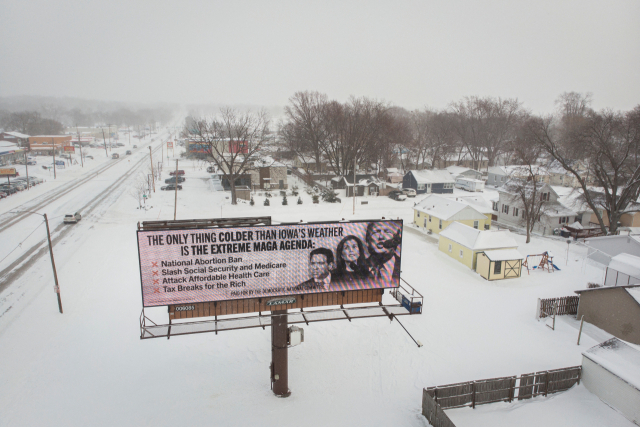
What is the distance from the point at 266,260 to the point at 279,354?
142 inches

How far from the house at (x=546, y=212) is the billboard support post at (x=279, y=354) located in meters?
28.4

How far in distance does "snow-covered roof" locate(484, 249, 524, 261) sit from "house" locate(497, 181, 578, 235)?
10972 mm

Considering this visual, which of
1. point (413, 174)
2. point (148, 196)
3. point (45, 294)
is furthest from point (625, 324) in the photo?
point (148, 196)

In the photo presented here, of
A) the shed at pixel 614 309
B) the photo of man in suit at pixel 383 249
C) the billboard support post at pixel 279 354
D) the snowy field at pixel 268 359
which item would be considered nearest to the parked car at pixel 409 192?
the snowy field at pixel 268 359

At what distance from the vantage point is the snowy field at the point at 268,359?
11.6 metres

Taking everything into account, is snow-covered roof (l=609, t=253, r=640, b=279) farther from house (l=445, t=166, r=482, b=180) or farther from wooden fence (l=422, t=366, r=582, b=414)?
house (l=445, t=166, r=482, b=180)

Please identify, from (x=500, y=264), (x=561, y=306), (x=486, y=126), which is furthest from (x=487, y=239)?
(x=486, y=126)

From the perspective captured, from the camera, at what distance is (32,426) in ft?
37.0

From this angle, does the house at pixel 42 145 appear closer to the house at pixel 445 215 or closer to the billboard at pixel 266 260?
the house at pixel 445 215

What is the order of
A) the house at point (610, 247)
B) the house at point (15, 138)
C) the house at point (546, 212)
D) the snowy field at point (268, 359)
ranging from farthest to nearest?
the house at point (15, 138), the house at point (546, 212), the house at point (610, 247), the snowy field at point (268, 359)

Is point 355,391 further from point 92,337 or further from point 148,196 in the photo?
point 148,196

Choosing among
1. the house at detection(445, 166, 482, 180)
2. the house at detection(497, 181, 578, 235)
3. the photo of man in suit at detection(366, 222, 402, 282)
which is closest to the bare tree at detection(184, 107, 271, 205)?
the house at detection(497, 181, 578, 235)

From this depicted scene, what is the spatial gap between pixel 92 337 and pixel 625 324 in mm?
23473

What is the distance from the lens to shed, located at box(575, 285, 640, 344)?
15531mm
